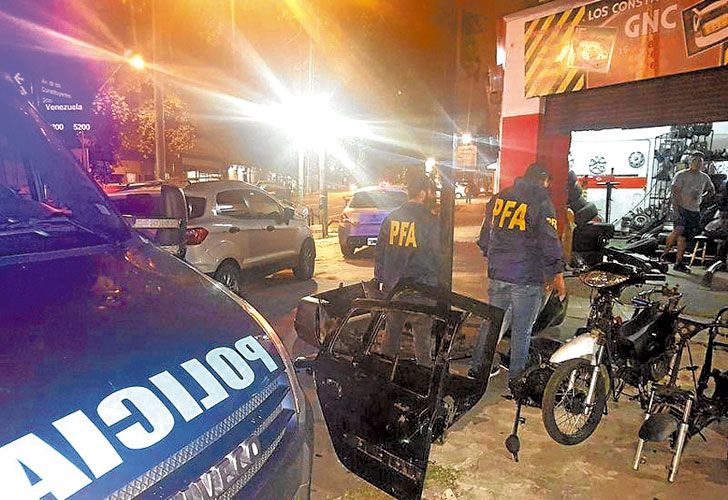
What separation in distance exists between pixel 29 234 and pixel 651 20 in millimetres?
7319

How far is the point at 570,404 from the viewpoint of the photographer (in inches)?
154

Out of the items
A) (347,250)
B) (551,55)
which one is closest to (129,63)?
(347,250)

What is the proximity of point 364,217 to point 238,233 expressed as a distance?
4.03 metres

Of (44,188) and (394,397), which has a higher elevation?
(44,188)

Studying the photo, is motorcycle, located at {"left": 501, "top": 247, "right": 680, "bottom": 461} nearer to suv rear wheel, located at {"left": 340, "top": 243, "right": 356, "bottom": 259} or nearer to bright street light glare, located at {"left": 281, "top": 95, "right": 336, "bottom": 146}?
suv rear wheel, located at {"left": 340, "top": 243, "right": 356, "bottom": 259}

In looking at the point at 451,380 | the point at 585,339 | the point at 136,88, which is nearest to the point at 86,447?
the point at 451,380

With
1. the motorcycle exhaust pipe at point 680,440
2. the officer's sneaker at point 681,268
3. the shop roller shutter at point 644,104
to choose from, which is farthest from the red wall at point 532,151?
the motorcycle exhaust pipe at point 680,440

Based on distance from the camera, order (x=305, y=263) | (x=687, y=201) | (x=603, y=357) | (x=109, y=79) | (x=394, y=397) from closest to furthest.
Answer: (x=394, y=397)
(x=603, y=357)
(x=687, y=201)
(x=305, y=263)
(x=109, y=79)

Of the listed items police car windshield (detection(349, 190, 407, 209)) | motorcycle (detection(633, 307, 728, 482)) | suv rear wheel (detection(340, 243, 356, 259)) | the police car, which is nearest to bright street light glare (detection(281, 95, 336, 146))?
police car windshield (detection(349, 190, 407, 209))

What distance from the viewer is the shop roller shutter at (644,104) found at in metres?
6.61

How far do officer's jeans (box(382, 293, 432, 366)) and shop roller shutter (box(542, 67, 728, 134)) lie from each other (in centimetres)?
474

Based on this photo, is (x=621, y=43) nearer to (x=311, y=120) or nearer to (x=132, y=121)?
(x=132, y=121)

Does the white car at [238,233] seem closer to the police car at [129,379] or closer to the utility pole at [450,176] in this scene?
the utility pole at [450,176]

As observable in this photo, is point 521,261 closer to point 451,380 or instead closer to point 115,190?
point 451,380
